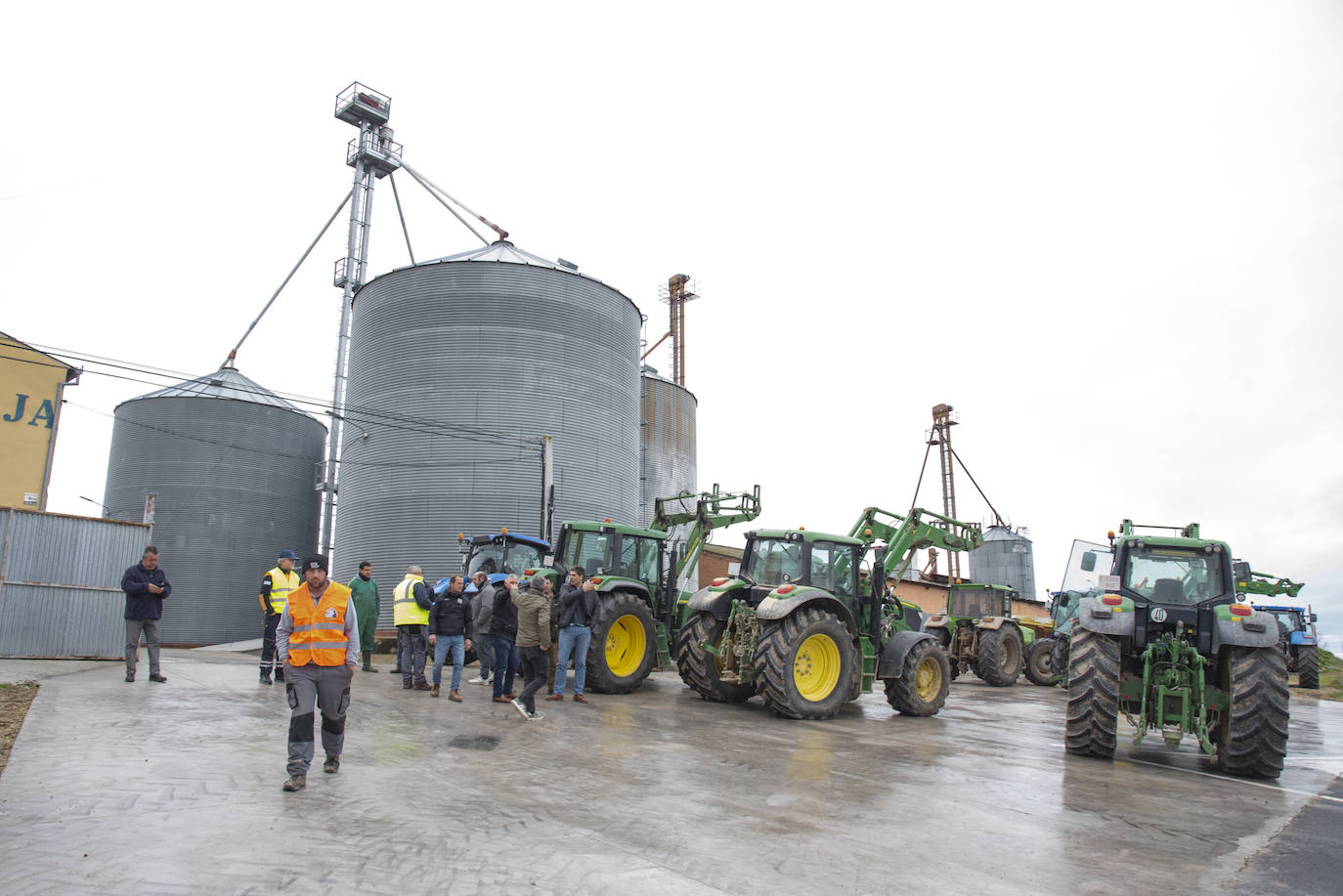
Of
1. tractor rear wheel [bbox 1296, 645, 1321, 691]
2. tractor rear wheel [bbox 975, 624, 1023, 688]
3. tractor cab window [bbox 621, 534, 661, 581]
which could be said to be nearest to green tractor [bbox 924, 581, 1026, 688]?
tractor rear wheel [bbox 975, 624, 1023, 688]

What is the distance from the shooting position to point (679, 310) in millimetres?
41906

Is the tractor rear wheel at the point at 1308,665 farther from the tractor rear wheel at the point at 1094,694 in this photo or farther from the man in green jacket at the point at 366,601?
the man in green jacket at the point at 366,601

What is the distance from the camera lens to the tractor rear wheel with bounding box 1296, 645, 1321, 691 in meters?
22.1

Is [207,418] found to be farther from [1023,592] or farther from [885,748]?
[1023,592]

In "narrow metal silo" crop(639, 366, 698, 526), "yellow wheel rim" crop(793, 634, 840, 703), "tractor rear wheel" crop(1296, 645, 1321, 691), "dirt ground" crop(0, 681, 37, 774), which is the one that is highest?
"narrow metal silo" crop(639, 366, 698, 526)

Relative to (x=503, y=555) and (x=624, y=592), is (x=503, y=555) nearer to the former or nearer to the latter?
(x=503, y=555)

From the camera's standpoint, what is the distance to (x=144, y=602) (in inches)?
398

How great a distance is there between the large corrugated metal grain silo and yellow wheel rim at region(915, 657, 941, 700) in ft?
41.1

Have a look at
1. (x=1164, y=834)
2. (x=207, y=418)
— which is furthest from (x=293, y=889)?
(x=207, y=418)

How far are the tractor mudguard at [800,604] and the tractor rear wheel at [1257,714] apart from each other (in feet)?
13.6

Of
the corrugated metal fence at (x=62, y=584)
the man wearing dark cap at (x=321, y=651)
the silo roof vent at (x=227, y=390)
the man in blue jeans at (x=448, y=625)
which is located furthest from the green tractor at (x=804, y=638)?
the silo roof vent at (x=227, y=390)

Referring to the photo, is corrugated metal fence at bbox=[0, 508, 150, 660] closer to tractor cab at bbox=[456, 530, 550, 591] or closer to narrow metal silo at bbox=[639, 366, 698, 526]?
tractor cab at bbox=[456, 530, 550, 591]

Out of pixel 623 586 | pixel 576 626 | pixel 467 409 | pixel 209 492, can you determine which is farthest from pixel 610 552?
pixel 209 492

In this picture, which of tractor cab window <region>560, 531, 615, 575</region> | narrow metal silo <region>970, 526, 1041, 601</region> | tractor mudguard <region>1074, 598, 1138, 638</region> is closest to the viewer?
tractor mudguard <region>1074, 598, 1138, 638</region>
